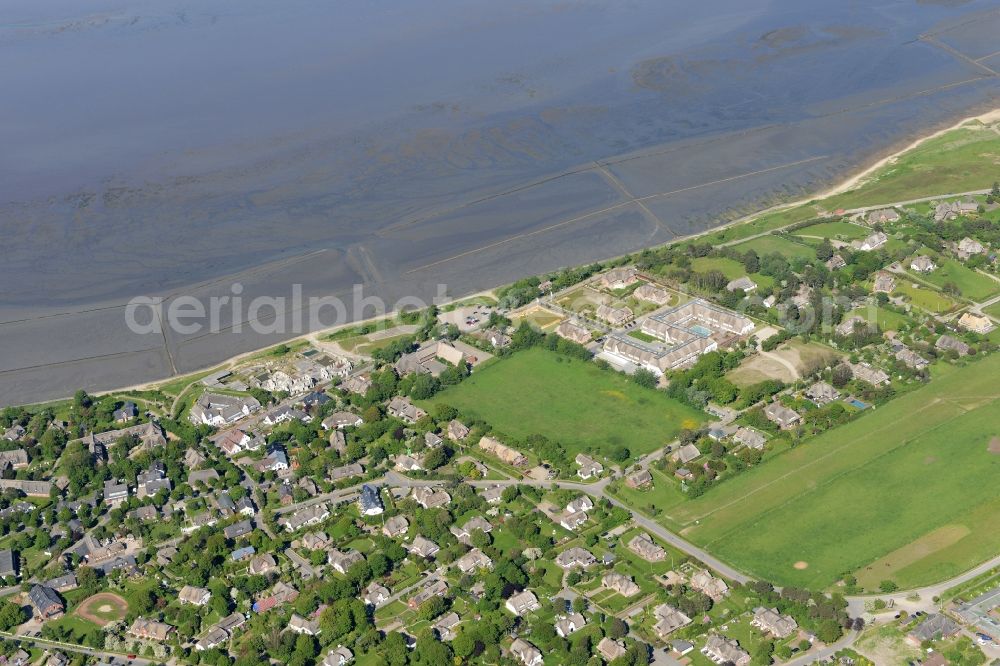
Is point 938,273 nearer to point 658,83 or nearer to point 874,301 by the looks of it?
point 874,301

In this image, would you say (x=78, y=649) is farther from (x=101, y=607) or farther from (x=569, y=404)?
(x=569, y=404)

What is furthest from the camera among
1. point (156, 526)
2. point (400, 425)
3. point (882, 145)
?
point (882, 145)

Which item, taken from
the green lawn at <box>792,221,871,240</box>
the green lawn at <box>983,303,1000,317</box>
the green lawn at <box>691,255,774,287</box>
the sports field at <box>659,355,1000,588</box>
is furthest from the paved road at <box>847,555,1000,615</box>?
the green lawn at <box>792,221,871,240</box>

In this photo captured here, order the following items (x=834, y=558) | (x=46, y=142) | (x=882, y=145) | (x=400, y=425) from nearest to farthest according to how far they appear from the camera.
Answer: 1. (x=834, y=558)
2. (x=400, y=425)
3. (x=882, y=145)
4. (x=46, y=142)

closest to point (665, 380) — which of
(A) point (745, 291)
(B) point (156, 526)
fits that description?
(A) point (745, 291)

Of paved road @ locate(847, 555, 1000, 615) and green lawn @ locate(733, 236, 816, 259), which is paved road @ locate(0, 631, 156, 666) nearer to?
paved road @ locate(847, 555, 1000, 615)

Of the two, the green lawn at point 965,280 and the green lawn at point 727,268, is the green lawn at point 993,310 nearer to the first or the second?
the green lawn at point 965,280

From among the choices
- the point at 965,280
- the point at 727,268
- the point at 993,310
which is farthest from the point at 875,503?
the point at 727,268
